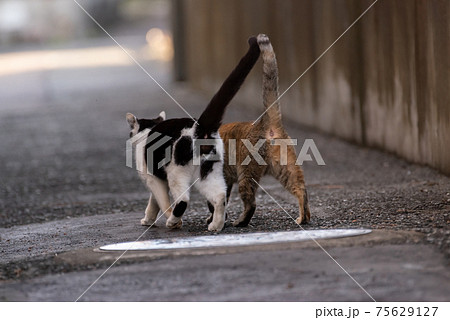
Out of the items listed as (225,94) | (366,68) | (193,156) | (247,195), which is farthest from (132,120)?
(366,68)

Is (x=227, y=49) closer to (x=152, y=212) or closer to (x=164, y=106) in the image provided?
(x=164, y=106)

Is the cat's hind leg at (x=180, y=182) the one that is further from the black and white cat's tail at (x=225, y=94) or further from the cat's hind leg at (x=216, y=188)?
the black and white cat's tail at (x=225, y=94)

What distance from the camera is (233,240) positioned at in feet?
22.4

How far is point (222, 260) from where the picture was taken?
6133 mm

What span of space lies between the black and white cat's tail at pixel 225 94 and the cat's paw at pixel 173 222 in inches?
26.5

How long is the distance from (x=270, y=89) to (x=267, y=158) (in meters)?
0.53

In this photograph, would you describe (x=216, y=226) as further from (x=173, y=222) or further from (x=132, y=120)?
(x=132, y=120)

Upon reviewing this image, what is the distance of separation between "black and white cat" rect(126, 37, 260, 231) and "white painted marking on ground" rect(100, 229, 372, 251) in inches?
13.1

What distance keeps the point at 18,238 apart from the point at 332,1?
24.4 feet

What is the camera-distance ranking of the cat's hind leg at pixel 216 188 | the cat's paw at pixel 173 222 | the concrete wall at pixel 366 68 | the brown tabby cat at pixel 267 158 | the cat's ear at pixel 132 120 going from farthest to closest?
the concrete wall at pixel 366 68, the cat's ear at pixel 132 120, the cat's paw at pixel 173 222, the brown tabby cat at pixel 267 158, the cat's hind leg at pixel 216 188

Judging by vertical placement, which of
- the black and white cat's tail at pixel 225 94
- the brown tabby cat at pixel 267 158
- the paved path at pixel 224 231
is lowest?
the paved path at pixel 224 231

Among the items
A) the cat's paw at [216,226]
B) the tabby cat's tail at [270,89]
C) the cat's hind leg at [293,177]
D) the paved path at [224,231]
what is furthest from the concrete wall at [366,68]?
the cat's paw at [216,226]

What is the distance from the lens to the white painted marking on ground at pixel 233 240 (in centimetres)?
666

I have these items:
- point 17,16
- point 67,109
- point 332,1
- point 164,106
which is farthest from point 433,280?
point 17,16
